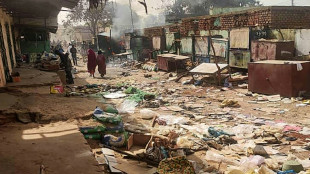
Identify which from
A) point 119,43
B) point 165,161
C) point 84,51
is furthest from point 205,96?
point 84,51

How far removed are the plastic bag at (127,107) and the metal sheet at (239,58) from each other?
6152 mm

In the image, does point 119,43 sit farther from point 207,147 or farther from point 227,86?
point 207,147

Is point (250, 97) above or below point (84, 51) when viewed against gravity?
below

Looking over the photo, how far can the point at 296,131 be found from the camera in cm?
580

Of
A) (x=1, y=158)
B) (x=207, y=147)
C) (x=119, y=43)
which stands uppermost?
(x=119, y=43)

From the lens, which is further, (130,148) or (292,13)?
(292,13)

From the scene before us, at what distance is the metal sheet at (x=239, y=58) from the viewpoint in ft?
40.1

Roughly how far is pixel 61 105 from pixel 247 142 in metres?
4.17

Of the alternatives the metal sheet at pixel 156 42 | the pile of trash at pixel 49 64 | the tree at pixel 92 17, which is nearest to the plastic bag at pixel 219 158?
the pile of trash at pixel 49 64

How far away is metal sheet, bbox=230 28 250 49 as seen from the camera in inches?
477

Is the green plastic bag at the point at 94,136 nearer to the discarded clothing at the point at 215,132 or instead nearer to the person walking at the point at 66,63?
the discarded clothing at the point at 215,132

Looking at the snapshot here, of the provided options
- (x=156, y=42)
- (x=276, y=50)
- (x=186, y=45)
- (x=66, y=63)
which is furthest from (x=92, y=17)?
(x=276, y=50)

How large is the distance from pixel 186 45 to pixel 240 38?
4.81 m

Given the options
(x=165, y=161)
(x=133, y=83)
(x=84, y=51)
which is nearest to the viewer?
(x=165, y=161)
